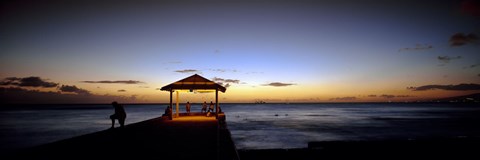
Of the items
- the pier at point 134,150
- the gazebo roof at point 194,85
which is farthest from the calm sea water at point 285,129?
the pier at point 134,150

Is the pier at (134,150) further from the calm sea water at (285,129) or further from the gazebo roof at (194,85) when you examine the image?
the calm sea water at (285,129)

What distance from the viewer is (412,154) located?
1058 cm

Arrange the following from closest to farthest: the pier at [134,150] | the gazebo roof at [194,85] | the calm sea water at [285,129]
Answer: the pier at [134,150] → the gazebo roof at [194,85] → the calm sea water at [285,129]

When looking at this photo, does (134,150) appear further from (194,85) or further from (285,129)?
(285,129)

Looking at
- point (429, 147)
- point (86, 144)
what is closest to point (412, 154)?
point (429, 147)

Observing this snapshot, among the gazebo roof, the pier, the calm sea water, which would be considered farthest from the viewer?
the calm sea water

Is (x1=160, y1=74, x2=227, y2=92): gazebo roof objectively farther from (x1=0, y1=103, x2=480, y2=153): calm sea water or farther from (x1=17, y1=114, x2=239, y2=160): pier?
(x1=17, y1=114, x2=239, y2=160): pier

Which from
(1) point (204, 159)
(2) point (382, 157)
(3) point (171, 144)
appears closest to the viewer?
(1) point (204, 159)

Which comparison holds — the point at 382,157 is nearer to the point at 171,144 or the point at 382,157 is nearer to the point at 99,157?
the point at 171,144

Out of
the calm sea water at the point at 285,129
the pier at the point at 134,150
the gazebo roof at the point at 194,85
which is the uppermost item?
the gazebo roof at the point at 194,85

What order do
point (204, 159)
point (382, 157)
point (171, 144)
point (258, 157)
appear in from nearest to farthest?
point (204, 159)
point (171, 144)
point (382, 157)
point (258, 157)

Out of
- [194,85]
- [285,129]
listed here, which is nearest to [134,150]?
[194,85]

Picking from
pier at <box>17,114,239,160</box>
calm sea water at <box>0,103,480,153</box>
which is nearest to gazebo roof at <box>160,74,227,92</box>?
calm sea water at <box>0,103,480,153</box>

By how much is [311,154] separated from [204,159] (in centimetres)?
622
